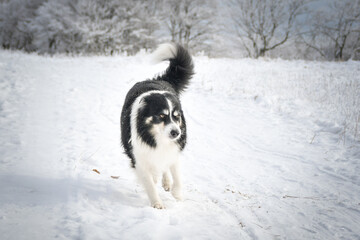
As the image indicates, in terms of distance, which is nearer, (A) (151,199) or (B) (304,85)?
(A) (151,199)

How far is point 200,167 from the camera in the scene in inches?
135

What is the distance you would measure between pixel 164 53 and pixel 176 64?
1.01 ft

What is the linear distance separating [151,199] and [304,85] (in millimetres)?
6960

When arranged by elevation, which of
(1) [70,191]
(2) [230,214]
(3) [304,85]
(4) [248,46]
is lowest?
(2) [230,214]

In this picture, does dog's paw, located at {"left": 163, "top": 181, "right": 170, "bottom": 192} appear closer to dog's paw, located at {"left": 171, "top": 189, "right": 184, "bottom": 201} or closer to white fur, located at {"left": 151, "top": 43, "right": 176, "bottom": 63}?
dog's paw, located at {"left": 171, "top": 189, "right": 184, "bottom": 201}

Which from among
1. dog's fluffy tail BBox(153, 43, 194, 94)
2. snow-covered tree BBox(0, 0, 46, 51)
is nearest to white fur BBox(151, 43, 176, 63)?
dog's fluffy tail BBox(153, 43, 194, 94)

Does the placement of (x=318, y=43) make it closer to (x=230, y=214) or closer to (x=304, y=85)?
(x=304, y=85)

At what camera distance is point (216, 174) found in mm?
3189

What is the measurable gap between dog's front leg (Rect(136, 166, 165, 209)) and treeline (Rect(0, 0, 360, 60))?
711 inches

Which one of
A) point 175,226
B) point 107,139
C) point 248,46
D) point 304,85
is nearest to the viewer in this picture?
point 175,226

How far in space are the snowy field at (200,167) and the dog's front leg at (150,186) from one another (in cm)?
14

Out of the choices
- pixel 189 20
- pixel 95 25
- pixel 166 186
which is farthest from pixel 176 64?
pixel 189 20

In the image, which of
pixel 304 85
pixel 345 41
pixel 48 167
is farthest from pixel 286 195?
pixel 345 41

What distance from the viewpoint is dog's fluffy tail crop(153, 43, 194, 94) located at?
3.71m
